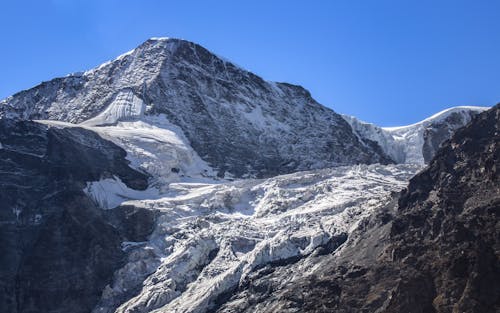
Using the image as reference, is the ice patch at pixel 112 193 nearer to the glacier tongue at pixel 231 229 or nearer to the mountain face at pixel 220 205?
the mountain face at pixel 220 205

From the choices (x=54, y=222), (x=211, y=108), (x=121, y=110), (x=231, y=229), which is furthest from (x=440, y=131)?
(x=54, y=222)

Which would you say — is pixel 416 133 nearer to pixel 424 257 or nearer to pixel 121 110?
pixel 121 110

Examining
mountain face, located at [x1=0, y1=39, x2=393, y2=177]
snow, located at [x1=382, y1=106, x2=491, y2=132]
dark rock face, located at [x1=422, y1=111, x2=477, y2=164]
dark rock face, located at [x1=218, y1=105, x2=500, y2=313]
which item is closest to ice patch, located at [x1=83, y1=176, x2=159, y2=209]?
mountain face, located at [x1=0, y1=39, x2=393, y2=177]

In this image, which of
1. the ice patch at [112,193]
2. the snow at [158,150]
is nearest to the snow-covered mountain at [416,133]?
the snow at [158,150]

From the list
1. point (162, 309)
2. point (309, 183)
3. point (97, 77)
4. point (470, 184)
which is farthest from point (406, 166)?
point (97, 77)

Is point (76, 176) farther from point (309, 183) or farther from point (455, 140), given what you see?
point (455, 140)

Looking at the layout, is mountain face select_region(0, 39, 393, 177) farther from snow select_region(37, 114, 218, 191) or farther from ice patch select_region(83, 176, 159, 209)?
ice patch select_region(83, 176, 159, 209)
